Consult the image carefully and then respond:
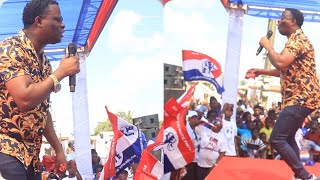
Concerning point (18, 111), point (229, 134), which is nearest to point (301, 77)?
point (18, 111)

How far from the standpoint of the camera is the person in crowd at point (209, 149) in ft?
20.0

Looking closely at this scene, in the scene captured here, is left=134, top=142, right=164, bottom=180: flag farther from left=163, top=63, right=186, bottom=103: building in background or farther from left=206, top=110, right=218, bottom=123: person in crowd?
left=163, top=63, right=186, bottom=103: building in background

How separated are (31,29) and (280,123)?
7.25ft

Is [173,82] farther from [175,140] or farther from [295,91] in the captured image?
[295,91]

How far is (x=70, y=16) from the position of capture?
916 cm

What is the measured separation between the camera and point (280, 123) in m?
3.41

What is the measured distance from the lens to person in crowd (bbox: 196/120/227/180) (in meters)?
6.11

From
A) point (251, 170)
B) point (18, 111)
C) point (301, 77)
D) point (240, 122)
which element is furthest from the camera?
point (240, 122)

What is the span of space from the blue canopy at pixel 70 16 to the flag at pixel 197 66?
87.3 inches

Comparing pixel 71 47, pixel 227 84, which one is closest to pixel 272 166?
pixel 71 47

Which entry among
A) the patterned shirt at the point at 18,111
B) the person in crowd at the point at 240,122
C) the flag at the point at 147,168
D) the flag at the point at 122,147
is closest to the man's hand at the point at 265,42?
the patterned shirt at the point at 18,111

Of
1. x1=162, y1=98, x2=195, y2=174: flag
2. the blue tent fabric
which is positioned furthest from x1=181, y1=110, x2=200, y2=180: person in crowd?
the blue tent fabric

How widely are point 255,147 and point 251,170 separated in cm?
300

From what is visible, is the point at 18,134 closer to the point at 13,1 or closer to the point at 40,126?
the point at 40,126
